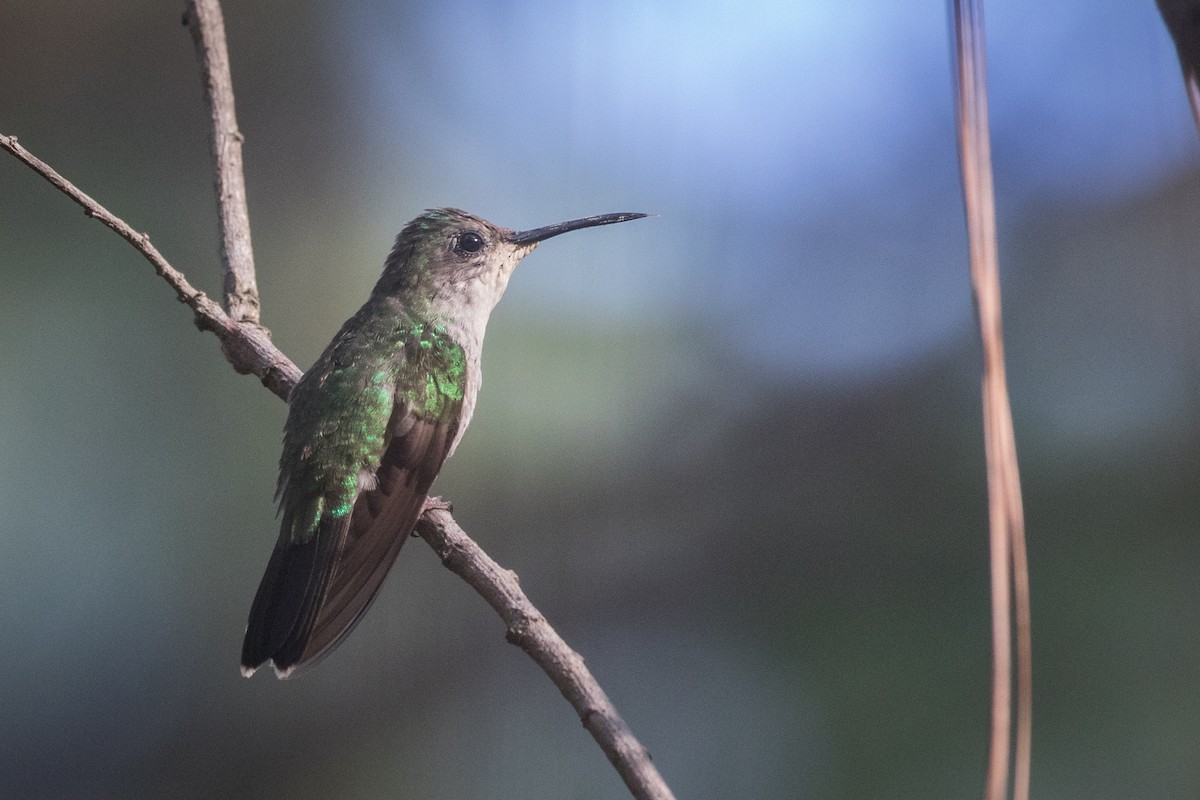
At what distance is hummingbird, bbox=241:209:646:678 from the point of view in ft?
3.77

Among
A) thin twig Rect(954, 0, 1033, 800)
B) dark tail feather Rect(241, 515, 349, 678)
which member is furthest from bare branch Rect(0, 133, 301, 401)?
thin twig Rect(954, 0, 1033, 800)

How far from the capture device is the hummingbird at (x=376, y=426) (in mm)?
1148

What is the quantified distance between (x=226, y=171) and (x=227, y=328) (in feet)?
0.73

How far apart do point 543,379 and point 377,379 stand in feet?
5.30

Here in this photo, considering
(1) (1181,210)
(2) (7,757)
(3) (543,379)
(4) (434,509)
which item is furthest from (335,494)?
(1) (1181,210)

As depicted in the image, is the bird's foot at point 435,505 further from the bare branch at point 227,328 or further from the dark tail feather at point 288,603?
the bare branch at point 227,328

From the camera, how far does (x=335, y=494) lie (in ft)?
4.25

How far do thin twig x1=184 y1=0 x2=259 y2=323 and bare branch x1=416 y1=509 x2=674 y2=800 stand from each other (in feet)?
1.31

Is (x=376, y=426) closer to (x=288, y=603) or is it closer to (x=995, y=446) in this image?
(x=288, y=603)

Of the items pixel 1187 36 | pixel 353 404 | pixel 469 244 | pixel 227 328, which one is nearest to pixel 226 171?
pixel 227 328

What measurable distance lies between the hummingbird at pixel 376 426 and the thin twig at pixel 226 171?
0.52ft

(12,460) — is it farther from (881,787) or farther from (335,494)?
(881,787)

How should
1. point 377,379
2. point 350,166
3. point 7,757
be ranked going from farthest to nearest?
1. point 350,166
2. point 7,757
3. point 377,379

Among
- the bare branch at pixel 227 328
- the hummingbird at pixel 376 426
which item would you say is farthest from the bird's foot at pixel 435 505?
the bare branch at pixel 227 328
